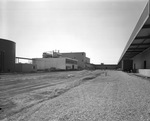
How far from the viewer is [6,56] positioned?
34.5 metres

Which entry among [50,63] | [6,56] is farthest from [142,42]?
[50,63]

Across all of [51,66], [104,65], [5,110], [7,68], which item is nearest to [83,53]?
[104,65]

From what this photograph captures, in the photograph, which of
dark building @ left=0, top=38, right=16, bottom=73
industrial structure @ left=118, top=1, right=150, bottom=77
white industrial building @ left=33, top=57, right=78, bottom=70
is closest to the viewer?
industrial structure @ left=118, top=1, right=150, bottom=77

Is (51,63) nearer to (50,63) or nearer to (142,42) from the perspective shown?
(50,63)

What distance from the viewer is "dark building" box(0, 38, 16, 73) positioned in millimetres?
33219

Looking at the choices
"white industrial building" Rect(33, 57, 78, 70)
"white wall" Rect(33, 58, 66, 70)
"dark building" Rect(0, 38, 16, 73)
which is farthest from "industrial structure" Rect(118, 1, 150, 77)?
"dark building" Rect(0, 38, 16, 73)

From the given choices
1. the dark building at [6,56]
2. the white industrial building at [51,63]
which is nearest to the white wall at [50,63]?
the white industrial building at [51,63]

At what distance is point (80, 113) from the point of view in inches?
184

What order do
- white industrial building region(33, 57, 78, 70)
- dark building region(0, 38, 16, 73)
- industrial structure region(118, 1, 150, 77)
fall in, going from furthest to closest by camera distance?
white industrial building region(33, 57, 78, 70) → dark building region(0, 38, 16, 73) → industrial structure region(118, 1, 150, 77)

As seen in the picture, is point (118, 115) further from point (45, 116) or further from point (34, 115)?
point (34, 115)

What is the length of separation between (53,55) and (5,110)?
6819 cm

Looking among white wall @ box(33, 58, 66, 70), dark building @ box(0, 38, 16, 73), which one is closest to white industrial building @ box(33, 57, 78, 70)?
white wall @ box(33, 58, 66, 70)

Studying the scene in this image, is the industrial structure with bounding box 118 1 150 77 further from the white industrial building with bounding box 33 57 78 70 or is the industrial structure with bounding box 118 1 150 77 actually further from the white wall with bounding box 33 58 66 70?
the white wall with bounding box 33 58 66 70

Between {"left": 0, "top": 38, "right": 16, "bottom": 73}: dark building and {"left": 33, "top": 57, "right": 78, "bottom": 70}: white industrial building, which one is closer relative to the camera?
{"left": 0, "top": 38, "right": 16, "bottom": 73}: dark building
